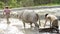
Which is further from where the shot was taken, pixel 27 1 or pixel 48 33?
pixel 27 1

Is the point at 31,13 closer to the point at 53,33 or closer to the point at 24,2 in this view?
the point at 53,33

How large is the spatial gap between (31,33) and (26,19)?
1278 millimetres

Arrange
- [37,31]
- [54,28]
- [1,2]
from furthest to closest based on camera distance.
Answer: [1,2] < [37,31] < [54,28]

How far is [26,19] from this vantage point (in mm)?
11055

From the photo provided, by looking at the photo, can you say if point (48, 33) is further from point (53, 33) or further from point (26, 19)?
point (26, 19)

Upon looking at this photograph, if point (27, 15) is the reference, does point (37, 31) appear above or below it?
below

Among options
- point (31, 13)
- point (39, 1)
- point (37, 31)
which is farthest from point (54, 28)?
point (39, 1)

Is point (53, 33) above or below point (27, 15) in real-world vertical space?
below

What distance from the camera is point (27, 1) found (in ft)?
72.5

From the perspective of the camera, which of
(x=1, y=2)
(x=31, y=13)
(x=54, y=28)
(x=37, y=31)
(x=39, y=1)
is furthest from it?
(x=39, y=1)

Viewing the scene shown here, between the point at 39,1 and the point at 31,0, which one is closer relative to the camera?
the point at 31,0

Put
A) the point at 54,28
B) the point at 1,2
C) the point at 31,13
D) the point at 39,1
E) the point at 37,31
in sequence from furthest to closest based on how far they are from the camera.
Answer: the point at 39,1, the point at 1,2, the point at 31,13, the point at 37,31, the point at 54,28

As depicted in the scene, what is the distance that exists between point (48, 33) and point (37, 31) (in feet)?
2.35

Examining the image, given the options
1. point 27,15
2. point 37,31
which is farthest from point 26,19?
point 37,31
